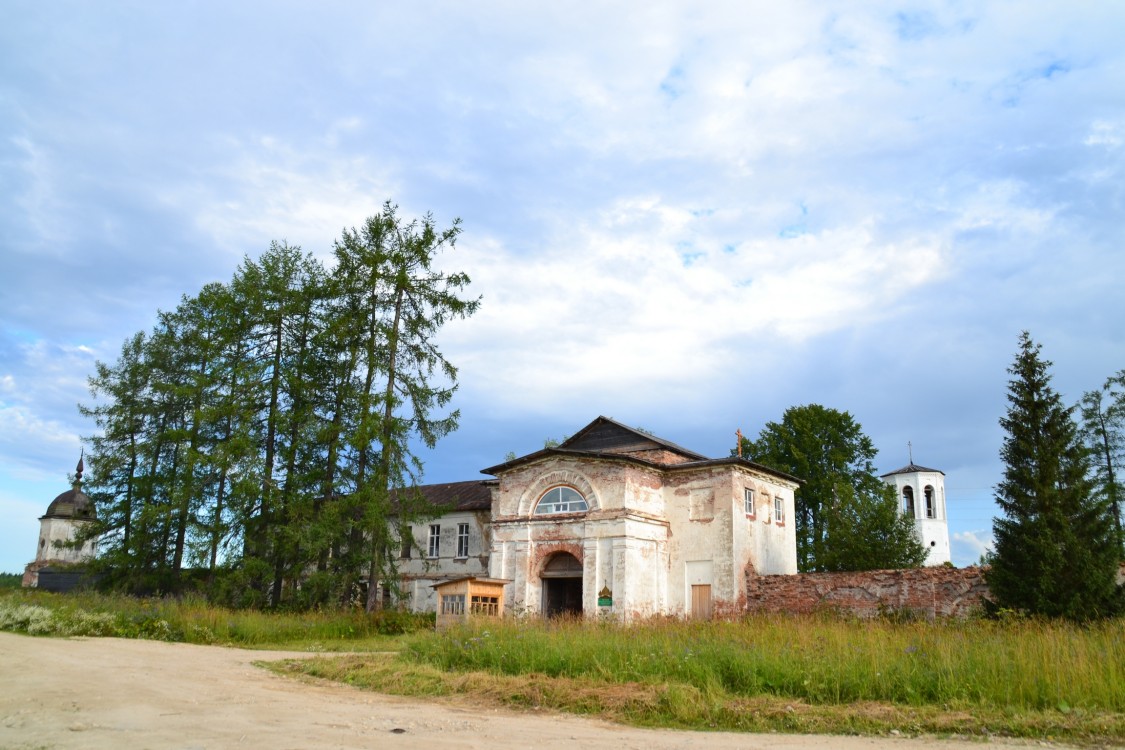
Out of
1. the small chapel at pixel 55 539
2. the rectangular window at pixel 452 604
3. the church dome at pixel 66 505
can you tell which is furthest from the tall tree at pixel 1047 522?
the church dome at pixel 66 505

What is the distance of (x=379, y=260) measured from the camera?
32.6m

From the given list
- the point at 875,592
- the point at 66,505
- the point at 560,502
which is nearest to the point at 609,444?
the point at 560,502

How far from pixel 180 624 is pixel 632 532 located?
46.1ft

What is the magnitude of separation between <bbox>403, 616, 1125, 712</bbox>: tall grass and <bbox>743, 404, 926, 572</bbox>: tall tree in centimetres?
2692

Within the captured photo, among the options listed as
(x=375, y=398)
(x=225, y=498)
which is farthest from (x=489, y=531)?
(x=225, y=498)

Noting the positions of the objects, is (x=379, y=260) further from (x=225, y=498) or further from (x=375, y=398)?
(x=225, y=498)

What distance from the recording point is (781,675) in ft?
36.1

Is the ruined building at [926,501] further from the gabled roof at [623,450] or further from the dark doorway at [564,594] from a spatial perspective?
the dark doorway at [564,594]

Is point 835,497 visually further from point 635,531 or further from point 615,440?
point 635,531

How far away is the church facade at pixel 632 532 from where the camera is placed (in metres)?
28.2

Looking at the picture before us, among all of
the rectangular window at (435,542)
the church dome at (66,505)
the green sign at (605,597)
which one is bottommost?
the green sign at (605,597)

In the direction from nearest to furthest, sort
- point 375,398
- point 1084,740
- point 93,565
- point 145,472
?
point 1084,740, point 375,398, point 93,565, point 145,472

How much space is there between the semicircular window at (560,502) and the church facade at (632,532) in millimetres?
37

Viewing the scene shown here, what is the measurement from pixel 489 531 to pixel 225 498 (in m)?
11.0
